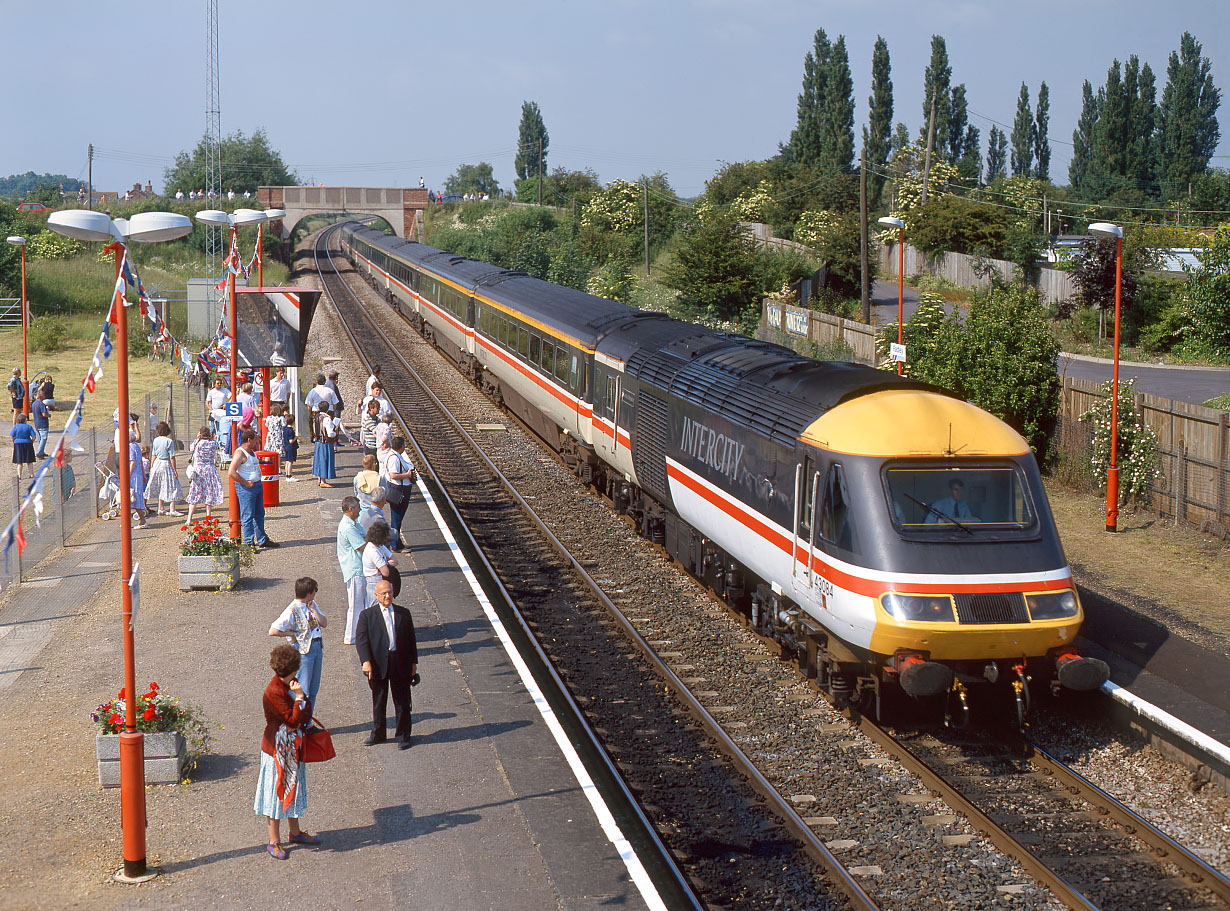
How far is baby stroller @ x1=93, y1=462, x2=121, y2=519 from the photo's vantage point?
737 inches

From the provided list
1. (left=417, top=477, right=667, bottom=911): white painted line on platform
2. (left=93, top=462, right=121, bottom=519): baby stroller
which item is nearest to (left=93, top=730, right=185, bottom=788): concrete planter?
(left=417, top=477, right=667, bottom=911): white painted line on platform

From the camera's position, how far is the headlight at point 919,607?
9.64m

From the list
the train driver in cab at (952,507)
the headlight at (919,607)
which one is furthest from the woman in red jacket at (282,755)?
the train driver in cab at (952,507)

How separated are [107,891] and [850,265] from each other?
1629 inches

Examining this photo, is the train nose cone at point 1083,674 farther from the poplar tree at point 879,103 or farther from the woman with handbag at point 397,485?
the poplar tree at point 879,103

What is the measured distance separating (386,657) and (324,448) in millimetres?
11521

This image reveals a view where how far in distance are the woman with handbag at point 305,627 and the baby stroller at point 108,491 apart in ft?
33.4

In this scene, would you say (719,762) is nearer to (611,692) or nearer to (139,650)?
(611,692)

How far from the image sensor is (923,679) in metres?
9.50

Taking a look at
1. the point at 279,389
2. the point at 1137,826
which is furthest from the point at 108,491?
the point at 1137,826

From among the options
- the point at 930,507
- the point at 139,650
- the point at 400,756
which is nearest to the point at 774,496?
the point at 930,507

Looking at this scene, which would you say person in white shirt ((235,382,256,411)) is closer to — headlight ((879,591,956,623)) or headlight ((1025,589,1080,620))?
headlight ((879,591,956,623))

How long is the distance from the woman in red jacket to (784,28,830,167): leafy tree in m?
66.3

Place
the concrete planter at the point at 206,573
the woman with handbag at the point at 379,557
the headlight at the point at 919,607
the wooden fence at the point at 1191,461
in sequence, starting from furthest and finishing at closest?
the wooden fence at the point at 1191,461
the concrete planter at the point at 206,573
the woman with handbag at the point at 379,557
the headlight at the point at 919,607
